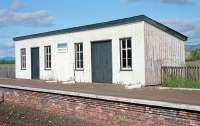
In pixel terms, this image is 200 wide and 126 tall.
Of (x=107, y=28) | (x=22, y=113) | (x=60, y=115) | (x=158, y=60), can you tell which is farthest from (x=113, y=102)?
(x=107, y=28)

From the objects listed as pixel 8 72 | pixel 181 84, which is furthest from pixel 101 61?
pixel 8 72

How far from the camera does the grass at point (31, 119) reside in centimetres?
1278

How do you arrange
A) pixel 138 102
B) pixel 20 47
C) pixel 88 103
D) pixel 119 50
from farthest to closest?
pixel 20 47, pixel 119 50, pixel 88 103, pixel 138 102

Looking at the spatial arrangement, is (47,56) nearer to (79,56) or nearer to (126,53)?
(79,56)

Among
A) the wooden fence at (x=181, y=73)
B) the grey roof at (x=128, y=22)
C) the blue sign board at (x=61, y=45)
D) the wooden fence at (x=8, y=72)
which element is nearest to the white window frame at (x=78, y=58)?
the grey roof at (x=128, y=22)

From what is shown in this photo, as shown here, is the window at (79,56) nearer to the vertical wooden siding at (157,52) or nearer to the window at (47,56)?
the window at (47,56)

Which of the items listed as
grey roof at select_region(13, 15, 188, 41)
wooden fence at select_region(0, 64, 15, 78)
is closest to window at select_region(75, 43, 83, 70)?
grey roof at select_region(13, 15, 188, 41)

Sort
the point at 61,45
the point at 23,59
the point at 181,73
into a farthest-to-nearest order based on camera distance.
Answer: the point at 23,59 → the point at 61,45 → the point at 181,73

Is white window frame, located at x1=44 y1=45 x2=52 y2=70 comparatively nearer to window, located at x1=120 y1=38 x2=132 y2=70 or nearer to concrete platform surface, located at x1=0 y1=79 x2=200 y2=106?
A: window, located at x1=120 y1=38 x2=132 y2=70

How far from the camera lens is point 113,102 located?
11.7m

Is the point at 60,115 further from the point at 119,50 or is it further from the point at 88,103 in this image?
the point at 119,50

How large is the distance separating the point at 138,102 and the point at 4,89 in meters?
10.9

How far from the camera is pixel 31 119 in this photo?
14.1 meters

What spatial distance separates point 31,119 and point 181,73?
9.05 meters
